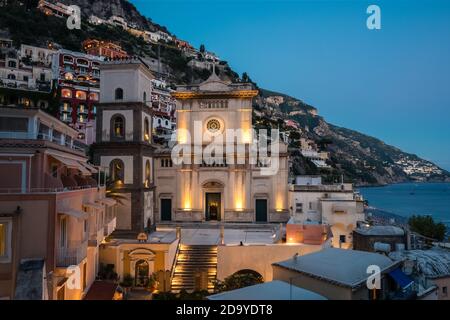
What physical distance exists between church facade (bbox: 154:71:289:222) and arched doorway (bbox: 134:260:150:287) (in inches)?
Answer: 515

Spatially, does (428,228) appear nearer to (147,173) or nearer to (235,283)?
(147,173)

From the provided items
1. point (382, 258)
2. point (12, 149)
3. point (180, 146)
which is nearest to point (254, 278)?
point (382, 258)

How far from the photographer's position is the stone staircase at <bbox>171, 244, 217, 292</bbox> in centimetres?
1870

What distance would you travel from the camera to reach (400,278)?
14.9 m

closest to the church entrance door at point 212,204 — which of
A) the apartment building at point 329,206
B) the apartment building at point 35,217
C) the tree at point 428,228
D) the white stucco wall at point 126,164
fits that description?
the apartment building at point 329,206

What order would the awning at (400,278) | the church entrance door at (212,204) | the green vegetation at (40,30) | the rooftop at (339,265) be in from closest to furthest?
1. the rooftop at (339,265)
2. the awning at (400,278)
3. the church entrance door at (212,204)
4. the green vegetation at (40,30)

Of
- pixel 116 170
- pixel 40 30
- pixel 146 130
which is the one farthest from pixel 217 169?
pixel 40 30

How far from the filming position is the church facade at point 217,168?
32250 mm

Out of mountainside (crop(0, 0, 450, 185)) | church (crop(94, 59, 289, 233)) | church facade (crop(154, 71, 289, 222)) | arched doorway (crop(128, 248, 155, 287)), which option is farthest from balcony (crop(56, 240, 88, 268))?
mountainside (crop(0, 0, 450, 185))

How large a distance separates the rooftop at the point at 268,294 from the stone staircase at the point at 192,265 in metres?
7.44

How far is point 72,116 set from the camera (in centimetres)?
5791

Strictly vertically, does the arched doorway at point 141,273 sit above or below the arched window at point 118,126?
below

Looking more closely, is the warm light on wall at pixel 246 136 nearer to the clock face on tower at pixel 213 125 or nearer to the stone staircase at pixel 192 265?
the clock face on tower at pixel 213 125

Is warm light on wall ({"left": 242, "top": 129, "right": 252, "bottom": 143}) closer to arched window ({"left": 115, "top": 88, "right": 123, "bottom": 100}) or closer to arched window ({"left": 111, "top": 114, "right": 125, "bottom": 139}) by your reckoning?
arched window ({"left": 111, "top": 114, "right": 125, "bottom": 139})
